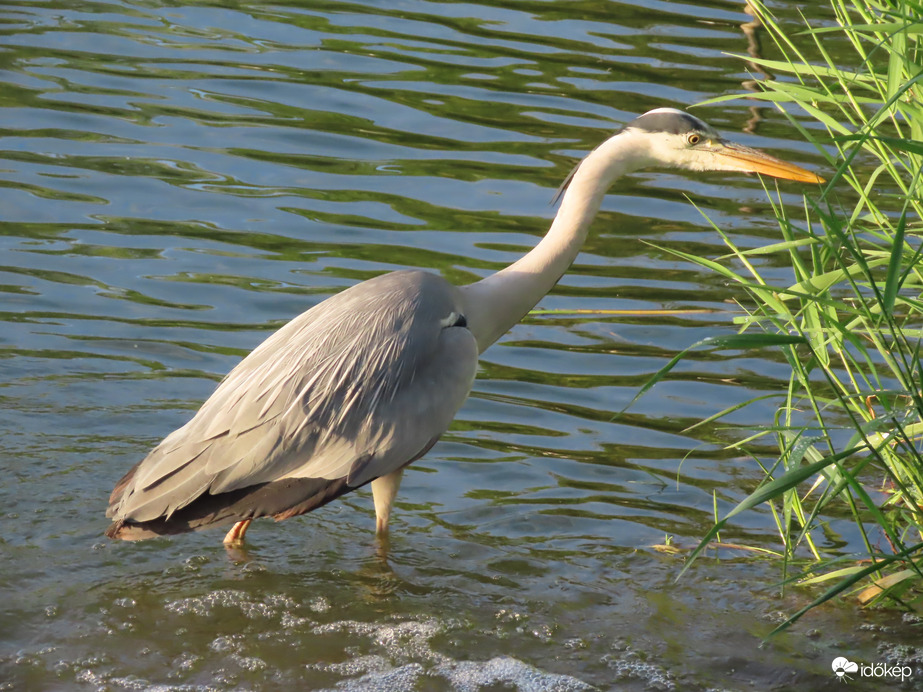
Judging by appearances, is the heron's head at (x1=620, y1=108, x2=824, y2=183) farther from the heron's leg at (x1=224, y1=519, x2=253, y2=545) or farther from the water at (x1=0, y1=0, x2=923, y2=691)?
the heron's leg at (x1=224, y1=519, x2=253, y2=545)

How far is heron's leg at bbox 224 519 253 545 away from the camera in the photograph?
498 centimetres

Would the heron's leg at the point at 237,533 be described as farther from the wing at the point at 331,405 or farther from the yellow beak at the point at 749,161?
the yellow beak at the point at 749,161

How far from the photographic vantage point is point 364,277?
7.09 meters

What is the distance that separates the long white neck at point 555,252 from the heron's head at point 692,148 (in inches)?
2.3

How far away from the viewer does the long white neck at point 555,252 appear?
5.28 m

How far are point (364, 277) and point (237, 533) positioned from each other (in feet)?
7.81

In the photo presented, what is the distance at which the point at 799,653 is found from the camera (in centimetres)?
416

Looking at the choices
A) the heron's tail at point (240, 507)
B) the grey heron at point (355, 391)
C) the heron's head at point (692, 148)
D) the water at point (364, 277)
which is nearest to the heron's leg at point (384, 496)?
the grey heron at point (355, 391)

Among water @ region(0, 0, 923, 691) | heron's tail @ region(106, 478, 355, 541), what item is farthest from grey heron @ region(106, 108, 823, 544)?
water @ region(0, 0, 923, 691)

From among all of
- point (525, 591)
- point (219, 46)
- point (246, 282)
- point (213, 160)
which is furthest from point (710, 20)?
point (525, 591)

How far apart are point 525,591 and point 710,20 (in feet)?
25.4

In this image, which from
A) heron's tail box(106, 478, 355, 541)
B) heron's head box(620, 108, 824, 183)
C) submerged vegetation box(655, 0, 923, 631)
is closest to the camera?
submerged vegetation box(655, 0, 923, 631)

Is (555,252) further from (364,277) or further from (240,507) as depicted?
(364,277)

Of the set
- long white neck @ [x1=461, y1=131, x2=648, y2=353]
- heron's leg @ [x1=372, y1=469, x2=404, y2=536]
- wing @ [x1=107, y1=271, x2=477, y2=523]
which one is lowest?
heron's leg @ [x1=372, y1=469, x2=404, y2=536]
